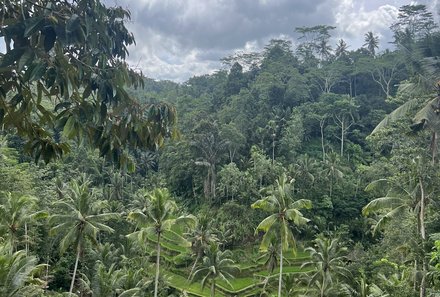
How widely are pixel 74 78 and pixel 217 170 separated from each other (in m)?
34.5

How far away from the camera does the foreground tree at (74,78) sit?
2.01m

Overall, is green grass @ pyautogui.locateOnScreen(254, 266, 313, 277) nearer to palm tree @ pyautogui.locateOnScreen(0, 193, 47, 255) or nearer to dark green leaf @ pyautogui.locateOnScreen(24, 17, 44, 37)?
palm tree @ pyautogui.locateOnScreen(0, 193, 47, 255)

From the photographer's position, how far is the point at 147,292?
22281mm

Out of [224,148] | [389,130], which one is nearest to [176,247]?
[224,148]

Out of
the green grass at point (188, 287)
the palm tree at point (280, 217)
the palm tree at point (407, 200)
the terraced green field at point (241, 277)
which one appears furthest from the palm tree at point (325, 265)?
the green grass at point (188, 287)

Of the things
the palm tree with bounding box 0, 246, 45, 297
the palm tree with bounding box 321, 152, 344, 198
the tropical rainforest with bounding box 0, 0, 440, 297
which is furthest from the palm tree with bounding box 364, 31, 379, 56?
the palm tree with bounding box 0, 246, 45, 297

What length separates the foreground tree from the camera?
6.60ft

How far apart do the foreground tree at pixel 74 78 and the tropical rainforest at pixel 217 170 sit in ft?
0.04

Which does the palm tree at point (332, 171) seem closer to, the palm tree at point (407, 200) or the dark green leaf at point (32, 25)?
the palm tree at point (407, 200)

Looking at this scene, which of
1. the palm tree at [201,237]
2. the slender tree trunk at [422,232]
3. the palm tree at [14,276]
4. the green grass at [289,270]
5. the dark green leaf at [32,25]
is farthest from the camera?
the green grass at [289,270]

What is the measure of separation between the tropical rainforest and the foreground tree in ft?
0.04

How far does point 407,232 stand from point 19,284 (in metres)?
13.1

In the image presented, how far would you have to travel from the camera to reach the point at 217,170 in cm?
3691

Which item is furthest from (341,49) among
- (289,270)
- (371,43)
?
(289,270)
